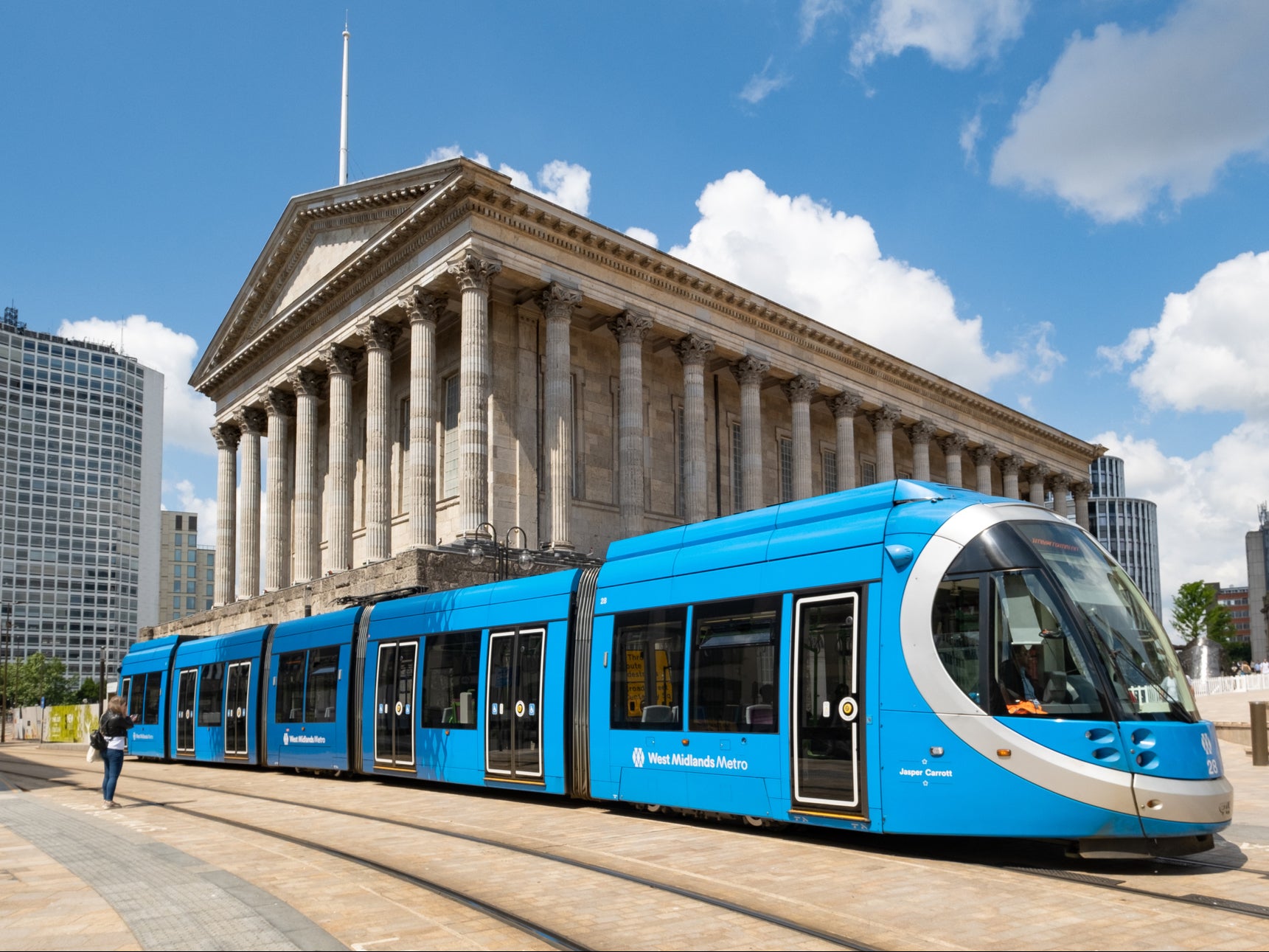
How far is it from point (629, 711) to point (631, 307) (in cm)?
2855

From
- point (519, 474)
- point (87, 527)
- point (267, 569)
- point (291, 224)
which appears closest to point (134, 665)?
point (519, 474)

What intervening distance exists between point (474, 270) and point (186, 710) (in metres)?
15.8

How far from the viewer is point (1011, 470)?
63188 millimetres

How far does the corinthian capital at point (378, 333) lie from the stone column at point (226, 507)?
14.5 meters

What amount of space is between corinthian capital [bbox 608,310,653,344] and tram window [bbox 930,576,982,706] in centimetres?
3136

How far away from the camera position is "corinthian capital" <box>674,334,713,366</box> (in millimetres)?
Answer: 43438

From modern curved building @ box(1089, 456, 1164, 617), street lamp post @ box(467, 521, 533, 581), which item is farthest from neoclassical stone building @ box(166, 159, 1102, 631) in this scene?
modern curved building @ box(1089, 456, 1164, 617)

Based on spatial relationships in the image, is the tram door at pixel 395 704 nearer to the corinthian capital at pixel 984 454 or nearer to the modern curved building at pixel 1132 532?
Answer: the corinthian capital at pixel 984 454

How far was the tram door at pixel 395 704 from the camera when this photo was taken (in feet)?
62.6

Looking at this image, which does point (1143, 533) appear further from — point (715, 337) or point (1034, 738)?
point (1034, 738)

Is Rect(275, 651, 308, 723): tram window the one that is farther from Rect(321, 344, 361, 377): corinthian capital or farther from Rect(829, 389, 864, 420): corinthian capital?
Rect(829, 389, 864, 420): corinthian capital

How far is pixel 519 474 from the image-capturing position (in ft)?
133

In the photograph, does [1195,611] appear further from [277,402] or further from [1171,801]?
[1171,801]

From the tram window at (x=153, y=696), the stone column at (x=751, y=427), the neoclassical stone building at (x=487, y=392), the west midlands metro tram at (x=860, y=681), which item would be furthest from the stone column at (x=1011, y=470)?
the west midlands metro tram at (x=860, y=681)
